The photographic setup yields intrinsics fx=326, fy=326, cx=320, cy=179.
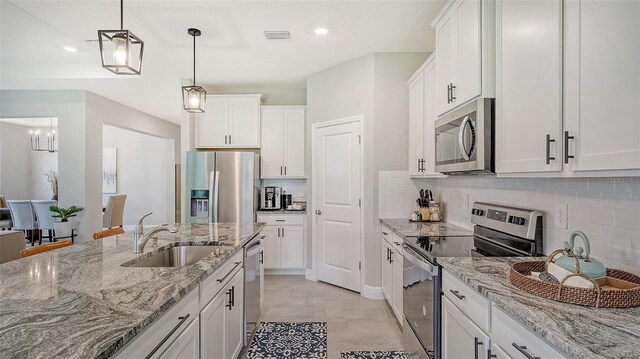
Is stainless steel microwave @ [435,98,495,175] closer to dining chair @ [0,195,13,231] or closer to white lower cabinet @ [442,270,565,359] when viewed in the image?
white lower cabinet @ [442,270,565,359]

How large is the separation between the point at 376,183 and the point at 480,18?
203 cm

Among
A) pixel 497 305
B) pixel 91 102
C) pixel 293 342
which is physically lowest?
pixel 293 342

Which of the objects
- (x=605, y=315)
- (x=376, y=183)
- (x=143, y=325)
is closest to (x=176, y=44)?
(x=376, y=183)

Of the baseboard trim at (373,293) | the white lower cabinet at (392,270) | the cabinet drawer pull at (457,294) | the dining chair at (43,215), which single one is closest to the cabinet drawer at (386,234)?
the white lower cabinet at (392,270)

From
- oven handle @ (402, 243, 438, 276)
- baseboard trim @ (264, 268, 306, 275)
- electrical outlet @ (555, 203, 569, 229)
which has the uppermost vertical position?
electrical outlet @ (555, 203, 569, 229)

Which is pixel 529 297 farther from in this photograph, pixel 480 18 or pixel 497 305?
pixel 480 18

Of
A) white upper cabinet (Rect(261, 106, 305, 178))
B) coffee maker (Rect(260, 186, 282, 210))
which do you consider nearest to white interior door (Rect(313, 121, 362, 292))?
white upper cabinet (Rect(261, 106, 305, 178))

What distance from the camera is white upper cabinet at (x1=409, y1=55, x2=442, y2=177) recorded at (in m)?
2.80

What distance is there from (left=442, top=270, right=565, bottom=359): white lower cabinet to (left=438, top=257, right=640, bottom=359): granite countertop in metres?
0.06

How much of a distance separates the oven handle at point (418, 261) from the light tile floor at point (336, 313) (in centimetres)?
84

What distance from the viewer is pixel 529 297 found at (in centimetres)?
117

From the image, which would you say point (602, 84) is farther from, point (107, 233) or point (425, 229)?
point (107, 233)

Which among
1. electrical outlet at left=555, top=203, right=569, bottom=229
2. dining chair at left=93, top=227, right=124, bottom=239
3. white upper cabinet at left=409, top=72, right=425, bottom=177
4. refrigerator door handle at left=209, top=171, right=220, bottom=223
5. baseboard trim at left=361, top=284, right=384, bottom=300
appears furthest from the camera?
refrigerator door handle at left=209, top=171, right=220, bottom=223

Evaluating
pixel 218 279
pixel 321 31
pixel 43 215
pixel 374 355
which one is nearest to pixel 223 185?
pixel 321 31
